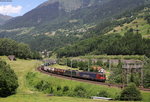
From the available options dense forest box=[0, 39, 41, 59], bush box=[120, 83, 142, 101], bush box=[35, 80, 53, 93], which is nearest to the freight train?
bush box=[35, 80, 53, 93]

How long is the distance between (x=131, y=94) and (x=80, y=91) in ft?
55.6

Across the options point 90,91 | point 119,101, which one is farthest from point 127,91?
point 90,91

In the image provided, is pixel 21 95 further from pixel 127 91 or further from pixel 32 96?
pixel 127 91

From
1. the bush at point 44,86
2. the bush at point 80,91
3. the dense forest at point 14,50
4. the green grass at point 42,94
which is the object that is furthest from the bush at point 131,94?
the dense forest at point 14,50

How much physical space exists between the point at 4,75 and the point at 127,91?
4193cm

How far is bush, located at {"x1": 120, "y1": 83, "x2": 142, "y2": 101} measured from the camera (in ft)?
206

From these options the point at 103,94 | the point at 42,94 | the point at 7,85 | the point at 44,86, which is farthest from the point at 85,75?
the point at 7,85

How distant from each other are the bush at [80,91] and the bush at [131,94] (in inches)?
520

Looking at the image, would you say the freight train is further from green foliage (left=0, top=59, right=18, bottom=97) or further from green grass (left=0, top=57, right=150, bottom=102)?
green foliage (left=0, top=59, right=18, bottom=97)

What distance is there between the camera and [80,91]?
73438 millimetres

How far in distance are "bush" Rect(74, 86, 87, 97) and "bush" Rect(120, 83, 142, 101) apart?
13.2 metres

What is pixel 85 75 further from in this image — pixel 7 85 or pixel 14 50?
pixel 14 50

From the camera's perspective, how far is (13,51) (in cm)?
17712

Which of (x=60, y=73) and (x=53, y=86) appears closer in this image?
(x=53, y=86)
